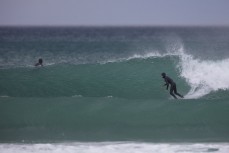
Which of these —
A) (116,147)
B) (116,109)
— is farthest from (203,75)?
(116,147)

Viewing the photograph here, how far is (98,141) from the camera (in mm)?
11805

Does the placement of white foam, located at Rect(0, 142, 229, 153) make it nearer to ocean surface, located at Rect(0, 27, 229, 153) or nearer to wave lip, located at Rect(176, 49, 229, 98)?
ocean surface, located at Rect(0, 27, 229, 153)

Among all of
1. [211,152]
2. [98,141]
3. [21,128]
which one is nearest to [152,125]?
[98,141]

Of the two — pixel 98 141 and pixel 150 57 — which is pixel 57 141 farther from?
pixel 150 57

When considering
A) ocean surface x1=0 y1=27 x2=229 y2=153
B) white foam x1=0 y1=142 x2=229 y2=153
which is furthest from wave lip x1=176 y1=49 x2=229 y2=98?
white foam x1=0 y1=142 x2=229 y2=153

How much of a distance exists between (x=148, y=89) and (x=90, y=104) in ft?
14.8

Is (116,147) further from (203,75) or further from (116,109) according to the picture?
(203,75)

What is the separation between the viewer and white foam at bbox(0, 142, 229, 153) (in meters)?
10.7

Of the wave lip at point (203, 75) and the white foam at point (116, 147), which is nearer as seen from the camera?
the white foam at point (116, 147)

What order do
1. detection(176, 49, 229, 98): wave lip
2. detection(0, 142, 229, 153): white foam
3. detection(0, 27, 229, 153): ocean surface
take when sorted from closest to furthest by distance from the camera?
detection(0, 142, 229, 153): white foam < detection(0, 27, 229, 153): ocean surface < detection(176, 49, 229, 98): wave lip

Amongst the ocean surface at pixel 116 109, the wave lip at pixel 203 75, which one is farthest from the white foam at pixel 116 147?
the wave lip at pixel 203 75

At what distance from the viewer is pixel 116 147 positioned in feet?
36.3

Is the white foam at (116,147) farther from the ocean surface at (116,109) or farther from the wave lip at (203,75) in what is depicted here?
the wave lip at (203,75)

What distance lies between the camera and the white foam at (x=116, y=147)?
10711 millimetres
